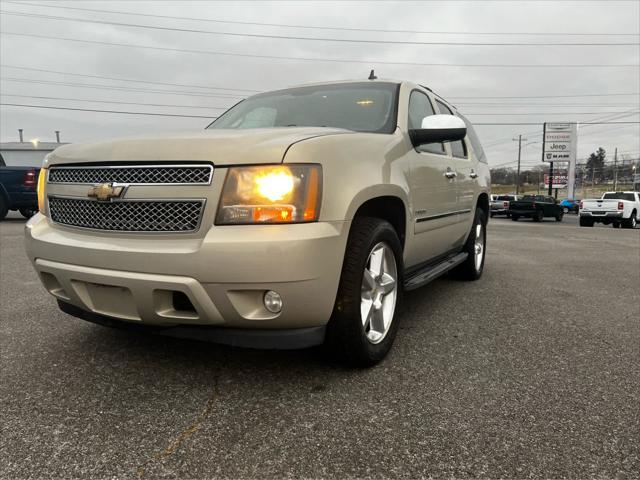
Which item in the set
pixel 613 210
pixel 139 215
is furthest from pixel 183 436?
pixel 613 210

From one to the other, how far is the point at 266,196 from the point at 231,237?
0.75 feet

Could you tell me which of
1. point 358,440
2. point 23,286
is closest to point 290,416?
point 358,440

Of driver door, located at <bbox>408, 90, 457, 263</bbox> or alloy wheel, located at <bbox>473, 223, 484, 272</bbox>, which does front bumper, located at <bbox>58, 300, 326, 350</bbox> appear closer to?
driver door, located at <bbox>408, 90, 457, 263</bbox>

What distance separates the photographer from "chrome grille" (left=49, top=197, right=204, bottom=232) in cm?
208

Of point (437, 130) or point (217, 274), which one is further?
point (437, 130)

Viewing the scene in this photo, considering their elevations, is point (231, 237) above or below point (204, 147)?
below

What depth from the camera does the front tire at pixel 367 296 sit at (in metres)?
2.29

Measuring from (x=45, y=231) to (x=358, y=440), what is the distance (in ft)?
6.32

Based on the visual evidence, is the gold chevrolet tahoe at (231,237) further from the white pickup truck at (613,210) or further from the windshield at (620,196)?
the windshield at (620,196)

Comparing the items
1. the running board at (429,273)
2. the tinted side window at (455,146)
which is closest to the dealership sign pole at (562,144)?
the tinted side window at (455,146)

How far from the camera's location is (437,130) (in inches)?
117

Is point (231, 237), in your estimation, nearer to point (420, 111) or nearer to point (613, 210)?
point (420, 111)

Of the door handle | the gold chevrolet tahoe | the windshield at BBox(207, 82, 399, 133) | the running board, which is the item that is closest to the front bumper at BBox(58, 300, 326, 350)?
the gold chevrolet tahoe

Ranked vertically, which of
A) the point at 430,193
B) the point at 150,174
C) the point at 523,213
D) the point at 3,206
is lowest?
the point at 523,213
